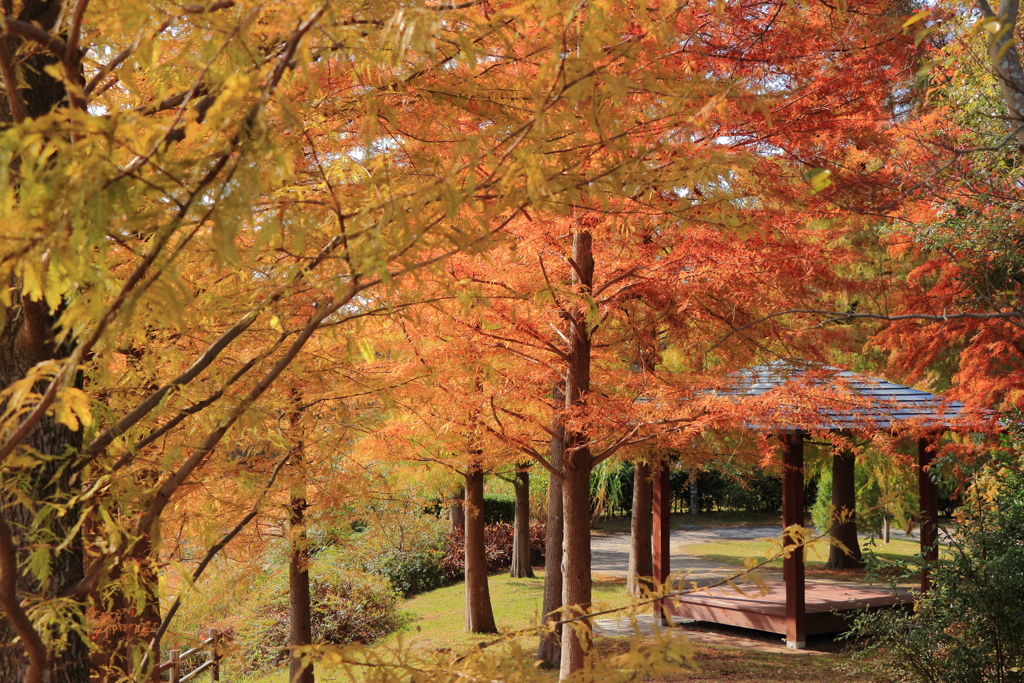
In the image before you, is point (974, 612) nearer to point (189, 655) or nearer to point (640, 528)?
point (189, 655)

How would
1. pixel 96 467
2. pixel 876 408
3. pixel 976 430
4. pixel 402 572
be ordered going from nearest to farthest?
1. pixel 96 467
2. pixel 976 430
3. pixel 876 408
4. pixel 402 572

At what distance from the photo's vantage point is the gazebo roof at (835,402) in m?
7.49

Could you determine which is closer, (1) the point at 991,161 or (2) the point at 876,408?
(1) the point at 991,161

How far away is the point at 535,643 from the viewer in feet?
42.6

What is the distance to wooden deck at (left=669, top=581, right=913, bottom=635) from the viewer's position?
39.2ft

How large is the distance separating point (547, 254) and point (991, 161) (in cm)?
465

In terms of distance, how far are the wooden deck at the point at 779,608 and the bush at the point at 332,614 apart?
5137 millimetres

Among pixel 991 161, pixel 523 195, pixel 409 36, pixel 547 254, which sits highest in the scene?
pixel 991 161

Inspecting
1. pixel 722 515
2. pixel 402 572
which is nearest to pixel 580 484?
pixel 402 572

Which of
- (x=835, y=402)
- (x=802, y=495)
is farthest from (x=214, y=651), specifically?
(x=802, y=495)

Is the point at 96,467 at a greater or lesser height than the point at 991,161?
lesser

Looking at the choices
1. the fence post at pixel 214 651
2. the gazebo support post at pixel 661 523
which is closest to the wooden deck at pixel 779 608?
the gazebo support post at pixel 661 523

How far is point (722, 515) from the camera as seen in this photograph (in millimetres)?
31422

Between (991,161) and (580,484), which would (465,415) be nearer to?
(580,484)
